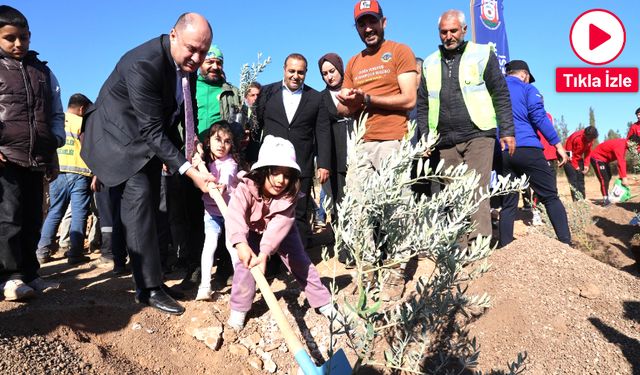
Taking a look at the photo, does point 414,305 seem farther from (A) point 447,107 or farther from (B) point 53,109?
(B) point 53,109

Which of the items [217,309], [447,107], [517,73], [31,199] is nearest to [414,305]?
[217,309]

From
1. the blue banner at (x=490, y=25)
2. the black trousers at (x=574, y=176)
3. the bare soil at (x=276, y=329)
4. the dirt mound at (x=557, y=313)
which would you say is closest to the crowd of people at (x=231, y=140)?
the bare soil at (x=276, y=329)

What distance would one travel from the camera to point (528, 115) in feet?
15.5

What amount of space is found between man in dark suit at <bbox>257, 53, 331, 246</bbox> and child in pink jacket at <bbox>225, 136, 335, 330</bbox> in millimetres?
1129

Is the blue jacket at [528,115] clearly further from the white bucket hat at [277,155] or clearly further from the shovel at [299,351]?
the shovel at [299,351]

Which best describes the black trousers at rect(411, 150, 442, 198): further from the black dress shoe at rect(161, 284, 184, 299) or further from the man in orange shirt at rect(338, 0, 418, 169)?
the black dress shoe at rect(161, 284, 184, 299)

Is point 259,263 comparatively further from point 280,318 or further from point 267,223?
point 280,318

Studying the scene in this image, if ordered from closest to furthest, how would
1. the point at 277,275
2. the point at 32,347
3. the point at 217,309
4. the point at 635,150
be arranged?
the point at 32,347
the point at 217,309
the point at 277,275
the point at 635,150

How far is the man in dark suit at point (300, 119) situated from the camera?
173 inches

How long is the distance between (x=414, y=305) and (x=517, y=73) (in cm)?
370

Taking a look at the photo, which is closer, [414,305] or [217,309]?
[414,305]

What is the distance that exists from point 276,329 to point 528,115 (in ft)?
10.4

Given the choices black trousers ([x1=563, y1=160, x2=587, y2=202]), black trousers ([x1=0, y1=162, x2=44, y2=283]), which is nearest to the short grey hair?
black trousers ([x1=0, y1=162, x2=44, y2=283])

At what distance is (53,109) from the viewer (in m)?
3.64
